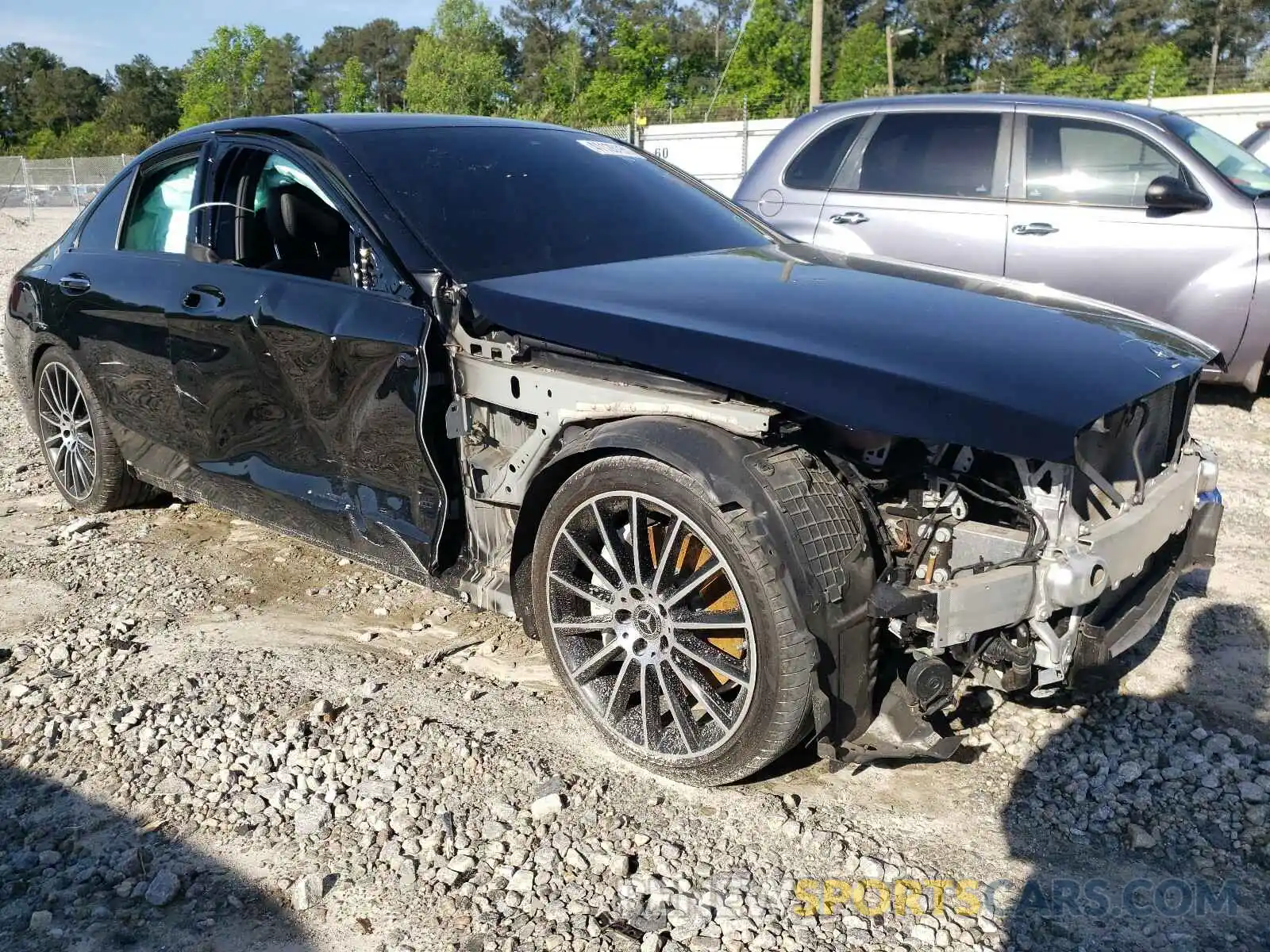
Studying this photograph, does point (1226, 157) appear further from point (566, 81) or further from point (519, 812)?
point (566, 81)

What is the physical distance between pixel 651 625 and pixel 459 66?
7934 centimetres

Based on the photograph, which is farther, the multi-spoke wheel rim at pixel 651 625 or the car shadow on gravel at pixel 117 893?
the multi-spoke wheel rim at pixel 651 625

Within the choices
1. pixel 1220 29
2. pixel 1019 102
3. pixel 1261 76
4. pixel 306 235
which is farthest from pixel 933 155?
pixel 1220 29

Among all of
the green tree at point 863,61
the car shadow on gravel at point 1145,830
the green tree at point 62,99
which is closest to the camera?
the car shadow on gravel at point 1145,830

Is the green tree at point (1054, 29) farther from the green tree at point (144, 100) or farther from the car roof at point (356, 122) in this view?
the car roof at point (356, 122)

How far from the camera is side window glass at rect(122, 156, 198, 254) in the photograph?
4.24 m

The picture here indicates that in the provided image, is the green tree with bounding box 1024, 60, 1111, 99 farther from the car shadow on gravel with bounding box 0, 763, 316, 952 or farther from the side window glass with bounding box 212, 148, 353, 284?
the car shadow on gravel with bounding box 0, 763, 316, 952

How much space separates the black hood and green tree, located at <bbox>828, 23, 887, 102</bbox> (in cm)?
6601

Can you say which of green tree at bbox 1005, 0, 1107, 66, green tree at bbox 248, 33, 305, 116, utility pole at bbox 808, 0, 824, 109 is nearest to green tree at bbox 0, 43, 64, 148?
green tree at bbox 248, 33, 305, 116

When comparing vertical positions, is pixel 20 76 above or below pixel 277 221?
above

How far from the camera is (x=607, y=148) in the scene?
4359 millimetres

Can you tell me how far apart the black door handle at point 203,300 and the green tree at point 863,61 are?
65667 millimetres

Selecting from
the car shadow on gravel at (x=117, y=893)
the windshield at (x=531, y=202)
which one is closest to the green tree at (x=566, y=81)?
the windshield at (x=531, y=202)

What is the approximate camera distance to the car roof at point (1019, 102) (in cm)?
636
